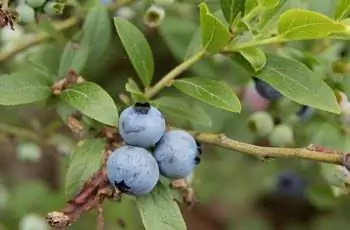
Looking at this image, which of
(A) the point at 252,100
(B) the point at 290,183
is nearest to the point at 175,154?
(A) the point at 252,100

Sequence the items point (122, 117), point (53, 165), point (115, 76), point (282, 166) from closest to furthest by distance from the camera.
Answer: point (122, 117) → point (282, 166) → point (115, 76) → point (53, 165)

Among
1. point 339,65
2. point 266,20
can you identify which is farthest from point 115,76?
point 266,20

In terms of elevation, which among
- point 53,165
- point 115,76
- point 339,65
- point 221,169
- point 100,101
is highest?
point 100,101

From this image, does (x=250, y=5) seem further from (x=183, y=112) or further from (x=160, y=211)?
(x=160, y=211)

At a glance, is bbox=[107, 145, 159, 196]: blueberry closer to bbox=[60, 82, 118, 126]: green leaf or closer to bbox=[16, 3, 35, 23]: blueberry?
bbox=[60, 82, 118, 126]: green leaf

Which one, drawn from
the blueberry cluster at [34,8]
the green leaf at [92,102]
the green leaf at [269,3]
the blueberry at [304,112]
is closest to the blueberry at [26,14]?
the blueberry cluster at [34,8]

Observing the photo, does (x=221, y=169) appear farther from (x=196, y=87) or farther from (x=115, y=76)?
(x=196, y=87)

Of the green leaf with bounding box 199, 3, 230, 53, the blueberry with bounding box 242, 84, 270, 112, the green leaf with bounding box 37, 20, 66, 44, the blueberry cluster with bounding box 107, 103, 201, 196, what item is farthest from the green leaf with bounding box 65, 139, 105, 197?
the blueberry with bounding box 242, 84, 270, 112
